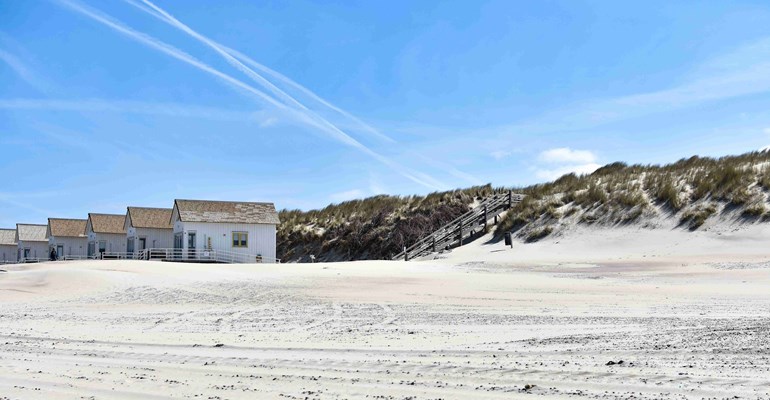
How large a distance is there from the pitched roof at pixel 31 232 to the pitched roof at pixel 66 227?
7.67 m

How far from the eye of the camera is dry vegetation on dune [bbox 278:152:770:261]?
37.1 meters

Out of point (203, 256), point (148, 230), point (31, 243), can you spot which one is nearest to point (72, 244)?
point (31, 243)

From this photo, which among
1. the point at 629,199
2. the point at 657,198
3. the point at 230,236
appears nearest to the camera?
the point at 657,198

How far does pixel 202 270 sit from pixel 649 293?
56.5 feet

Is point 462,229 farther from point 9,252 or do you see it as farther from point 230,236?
point 9,252

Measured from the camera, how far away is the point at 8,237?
89562mm

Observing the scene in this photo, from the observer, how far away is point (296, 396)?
7043 mm

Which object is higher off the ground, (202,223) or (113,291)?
(202,223)

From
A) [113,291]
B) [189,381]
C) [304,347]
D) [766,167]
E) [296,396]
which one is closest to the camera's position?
[296,396]

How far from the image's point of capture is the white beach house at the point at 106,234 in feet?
211

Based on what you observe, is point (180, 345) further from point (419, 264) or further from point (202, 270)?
point (419, 264)

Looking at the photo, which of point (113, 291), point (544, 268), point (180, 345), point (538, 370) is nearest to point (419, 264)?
point (544, 268)

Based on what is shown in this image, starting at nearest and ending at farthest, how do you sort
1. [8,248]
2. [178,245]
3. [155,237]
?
[178,245] < [155,237] < [8,248]

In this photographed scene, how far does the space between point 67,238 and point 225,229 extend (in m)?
26.2
